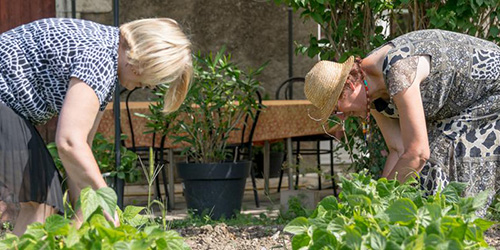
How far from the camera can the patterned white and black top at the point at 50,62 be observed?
2.24m

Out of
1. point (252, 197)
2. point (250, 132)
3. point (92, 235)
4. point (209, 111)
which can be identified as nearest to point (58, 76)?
point (92, 235)

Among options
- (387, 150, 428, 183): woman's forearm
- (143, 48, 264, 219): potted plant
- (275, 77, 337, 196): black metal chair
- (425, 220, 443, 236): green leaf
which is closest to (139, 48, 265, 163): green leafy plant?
(143, 48, 264, 219): potted plant

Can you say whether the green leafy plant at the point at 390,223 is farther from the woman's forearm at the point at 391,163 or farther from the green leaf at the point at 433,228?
the woman's forearm at the point at 391,163

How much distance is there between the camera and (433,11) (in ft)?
13.5

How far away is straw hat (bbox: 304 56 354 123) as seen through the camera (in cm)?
277

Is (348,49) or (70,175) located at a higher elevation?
(348,49)

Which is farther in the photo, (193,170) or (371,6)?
(193,170)

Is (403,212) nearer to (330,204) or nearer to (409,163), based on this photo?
(330,204)

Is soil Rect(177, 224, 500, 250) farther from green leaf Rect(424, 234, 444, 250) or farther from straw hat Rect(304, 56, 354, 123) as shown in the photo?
green leaf Rect(424, 234, 444, 250)

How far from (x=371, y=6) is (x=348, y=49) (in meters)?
0.37

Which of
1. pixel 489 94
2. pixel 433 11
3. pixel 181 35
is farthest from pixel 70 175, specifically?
pixel 433 11

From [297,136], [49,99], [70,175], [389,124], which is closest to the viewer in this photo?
[70,175]

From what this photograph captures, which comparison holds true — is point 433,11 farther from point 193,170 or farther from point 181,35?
point 181,35

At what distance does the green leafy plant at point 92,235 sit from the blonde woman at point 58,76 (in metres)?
0.44
